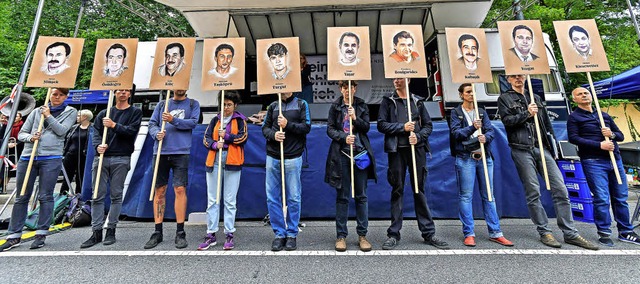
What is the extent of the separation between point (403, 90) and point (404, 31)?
31.4 inches

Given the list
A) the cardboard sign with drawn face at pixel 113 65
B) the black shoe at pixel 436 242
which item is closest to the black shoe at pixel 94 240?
the cardboard sign with drawn face at pixel 113 65

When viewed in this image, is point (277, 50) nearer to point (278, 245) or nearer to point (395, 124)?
point (395, 124)

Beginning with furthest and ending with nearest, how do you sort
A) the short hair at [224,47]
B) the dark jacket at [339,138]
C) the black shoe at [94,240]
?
1. the short hair at [224,47]
2. the black shoe at [94,240]
3. the dark jacket at [339,138]

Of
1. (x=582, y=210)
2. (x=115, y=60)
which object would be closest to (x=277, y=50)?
(x=115, y=60)

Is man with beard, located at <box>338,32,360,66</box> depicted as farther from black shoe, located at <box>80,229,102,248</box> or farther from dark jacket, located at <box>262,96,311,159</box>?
black shoe, located at <box>80,229,102,248</box>

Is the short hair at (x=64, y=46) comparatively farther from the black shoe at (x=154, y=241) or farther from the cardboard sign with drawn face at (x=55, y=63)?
the black shoe at (x=154, y=241)

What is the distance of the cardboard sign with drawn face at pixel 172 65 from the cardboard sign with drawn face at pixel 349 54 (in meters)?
1.82

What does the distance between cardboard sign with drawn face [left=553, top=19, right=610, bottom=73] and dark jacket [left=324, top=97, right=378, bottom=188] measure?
2.58 metres

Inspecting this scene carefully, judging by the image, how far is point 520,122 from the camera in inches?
146

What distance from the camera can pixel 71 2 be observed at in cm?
1282

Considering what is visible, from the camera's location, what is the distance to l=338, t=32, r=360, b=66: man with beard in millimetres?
3924

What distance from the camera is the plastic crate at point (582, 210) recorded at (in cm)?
385

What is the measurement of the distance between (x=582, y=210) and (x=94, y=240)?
607 centimetres

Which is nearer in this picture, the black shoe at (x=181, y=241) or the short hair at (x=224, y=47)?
the black shoe at (x=181, y=241)
